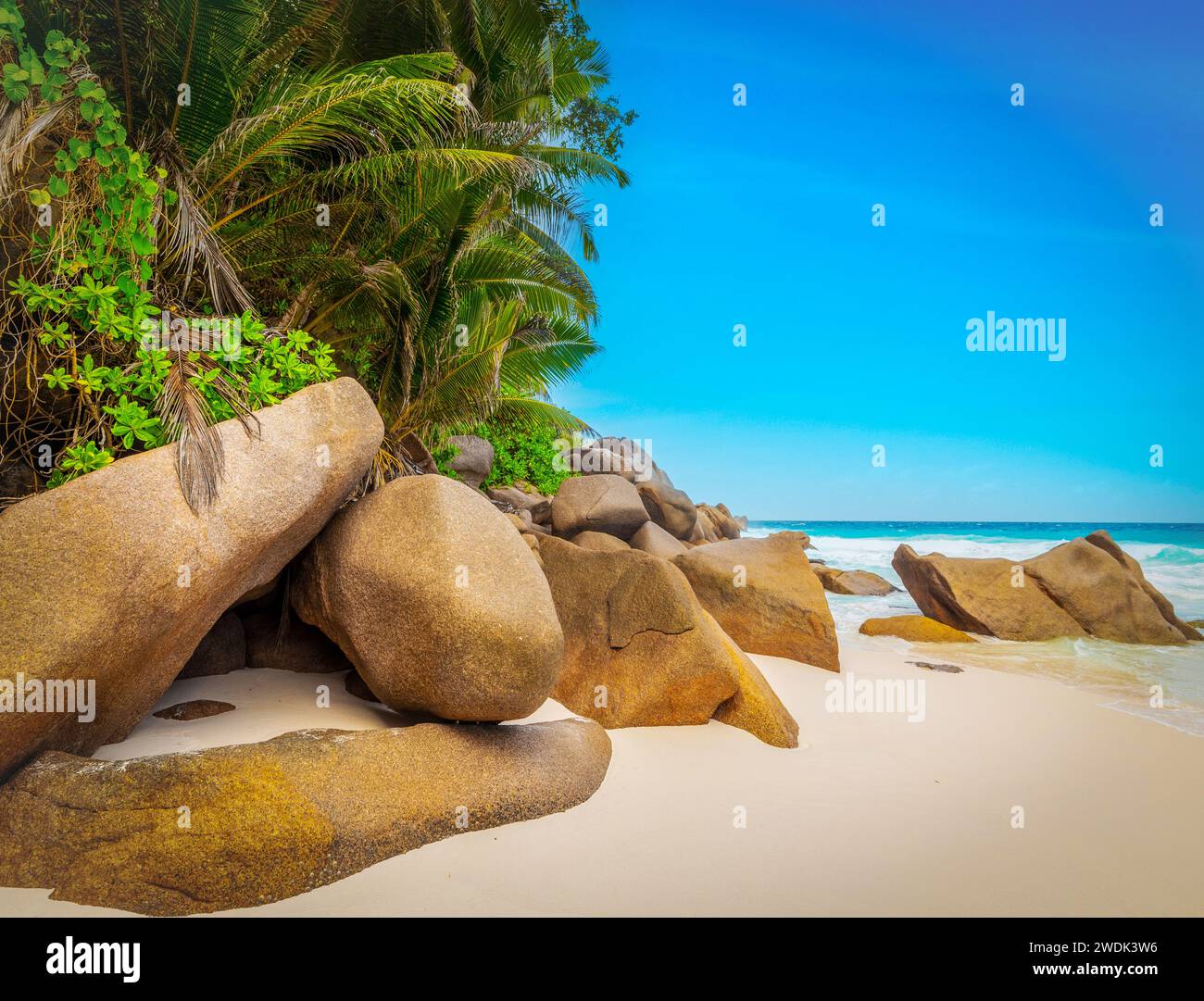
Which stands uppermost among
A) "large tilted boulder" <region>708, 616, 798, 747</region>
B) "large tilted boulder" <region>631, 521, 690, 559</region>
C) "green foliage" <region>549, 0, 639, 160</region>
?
"green foliage" <region>549, 0, 639, 160</region>

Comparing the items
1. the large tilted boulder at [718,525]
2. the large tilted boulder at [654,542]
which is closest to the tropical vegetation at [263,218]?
the large tilted boulder at [654,542]

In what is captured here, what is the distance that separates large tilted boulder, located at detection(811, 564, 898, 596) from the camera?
1923cm

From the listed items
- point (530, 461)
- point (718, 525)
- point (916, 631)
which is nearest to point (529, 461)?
point (530, 461)

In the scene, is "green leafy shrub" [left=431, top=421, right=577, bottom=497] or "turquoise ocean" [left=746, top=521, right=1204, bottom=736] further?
"green leafy shrub" [left=431, top=421, right=577, bottom=497]

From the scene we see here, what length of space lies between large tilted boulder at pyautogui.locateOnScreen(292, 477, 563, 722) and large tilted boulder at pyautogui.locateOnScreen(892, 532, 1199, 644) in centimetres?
1007

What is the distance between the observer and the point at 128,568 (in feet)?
12.4

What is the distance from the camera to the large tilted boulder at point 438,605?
4.43 meters

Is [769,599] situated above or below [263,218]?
below

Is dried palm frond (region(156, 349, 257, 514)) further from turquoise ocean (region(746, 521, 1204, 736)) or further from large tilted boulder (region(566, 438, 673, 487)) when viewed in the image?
large tilted boulder (region(566, 438, 673, 487))

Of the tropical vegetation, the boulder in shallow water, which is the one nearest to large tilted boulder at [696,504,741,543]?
the boulder in shallow water

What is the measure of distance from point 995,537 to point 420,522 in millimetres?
57047

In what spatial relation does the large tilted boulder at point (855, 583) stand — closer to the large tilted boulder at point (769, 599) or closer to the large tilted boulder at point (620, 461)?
the large tilted boulder at point (620, 461)

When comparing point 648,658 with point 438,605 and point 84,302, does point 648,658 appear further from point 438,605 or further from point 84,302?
point 84,302

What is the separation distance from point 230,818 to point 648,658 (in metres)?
3.31
